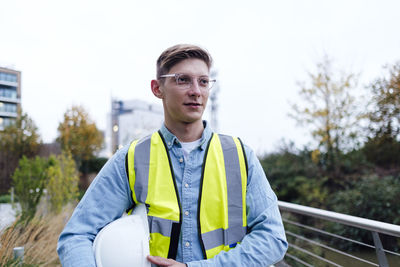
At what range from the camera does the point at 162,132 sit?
1.50 m

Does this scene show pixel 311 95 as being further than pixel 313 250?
Yes

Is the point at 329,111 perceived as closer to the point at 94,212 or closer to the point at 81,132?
the point at 94,212

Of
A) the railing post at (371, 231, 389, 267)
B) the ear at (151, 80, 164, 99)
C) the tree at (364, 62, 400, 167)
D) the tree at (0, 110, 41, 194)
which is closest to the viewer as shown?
the ear at (151, 80, 164, 99)

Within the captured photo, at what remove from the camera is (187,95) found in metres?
1.40

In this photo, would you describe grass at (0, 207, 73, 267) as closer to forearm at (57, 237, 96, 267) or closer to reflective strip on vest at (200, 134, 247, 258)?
forearm at (57, 237, 96, 267)

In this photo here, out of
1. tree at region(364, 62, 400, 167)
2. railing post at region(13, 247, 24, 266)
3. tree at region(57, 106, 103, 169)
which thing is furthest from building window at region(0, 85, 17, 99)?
railing post at region(13, 247, 24, 266)

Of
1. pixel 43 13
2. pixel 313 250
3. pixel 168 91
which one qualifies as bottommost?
pixel 313 250

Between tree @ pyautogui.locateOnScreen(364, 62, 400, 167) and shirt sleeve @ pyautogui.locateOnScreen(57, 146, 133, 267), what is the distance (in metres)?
9.67

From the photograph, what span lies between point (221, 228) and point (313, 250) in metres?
5.42

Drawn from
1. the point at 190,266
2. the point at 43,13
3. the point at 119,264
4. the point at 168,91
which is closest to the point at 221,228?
the point at 190,266

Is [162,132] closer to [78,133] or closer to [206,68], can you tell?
[206,68]

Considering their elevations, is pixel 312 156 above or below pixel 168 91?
below

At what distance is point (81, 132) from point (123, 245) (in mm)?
26208

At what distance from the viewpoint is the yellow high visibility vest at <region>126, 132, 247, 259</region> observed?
1275mm
